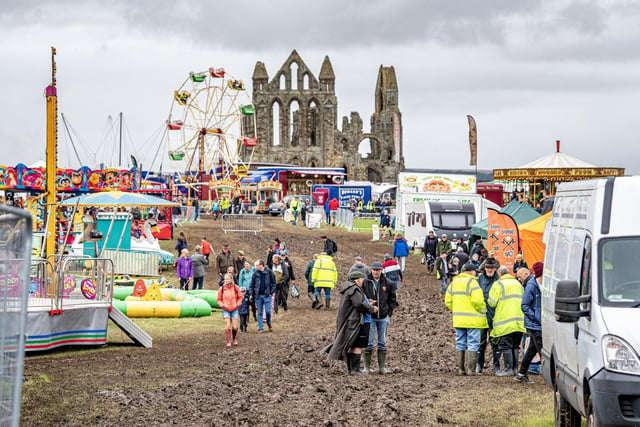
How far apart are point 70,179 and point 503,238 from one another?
583 inches

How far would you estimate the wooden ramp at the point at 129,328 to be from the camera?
748 inches

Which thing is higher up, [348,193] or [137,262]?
[348,193]

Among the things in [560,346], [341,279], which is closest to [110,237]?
[341,279]

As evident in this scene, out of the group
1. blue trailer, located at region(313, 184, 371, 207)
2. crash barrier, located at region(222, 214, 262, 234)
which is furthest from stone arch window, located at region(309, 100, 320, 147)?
crash barrier, located at region(222, 214, 262, 234)

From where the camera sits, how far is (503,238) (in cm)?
2805

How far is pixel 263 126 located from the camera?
117m

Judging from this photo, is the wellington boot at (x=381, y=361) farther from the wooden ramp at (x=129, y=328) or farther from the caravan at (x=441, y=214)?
the caravan at (x=441, y=214)

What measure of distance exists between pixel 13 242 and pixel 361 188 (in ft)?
223

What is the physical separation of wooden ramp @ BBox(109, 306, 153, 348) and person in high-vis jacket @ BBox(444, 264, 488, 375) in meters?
7.33

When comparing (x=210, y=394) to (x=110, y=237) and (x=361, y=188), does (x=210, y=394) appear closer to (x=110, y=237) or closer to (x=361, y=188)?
(x=110, y=237)

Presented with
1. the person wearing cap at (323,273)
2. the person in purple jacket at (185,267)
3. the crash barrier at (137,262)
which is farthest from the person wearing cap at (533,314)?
the crash barrier at (137,262)

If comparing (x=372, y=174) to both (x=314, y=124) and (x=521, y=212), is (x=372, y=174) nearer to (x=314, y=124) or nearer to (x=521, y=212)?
(x=314, y=124)

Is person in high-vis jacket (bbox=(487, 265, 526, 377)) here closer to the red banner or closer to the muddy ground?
the muddy ground

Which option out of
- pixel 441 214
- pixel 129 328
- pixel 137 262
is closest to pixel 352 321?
pixel 129 328
